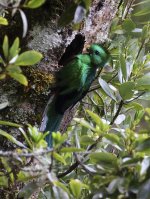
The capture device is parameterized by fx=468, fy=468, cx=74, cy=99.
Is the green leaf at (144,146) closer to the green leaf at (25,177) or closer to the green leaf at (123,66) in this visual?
the green leaf at (25,177)

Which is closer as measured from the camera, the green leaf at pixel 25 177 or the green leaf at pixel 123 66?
the green leaf at pixel 25 177

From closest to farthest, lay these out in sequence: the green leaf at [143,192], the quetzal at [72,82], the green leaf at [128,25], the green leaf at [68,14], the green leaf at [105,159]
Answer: the green leaf at [143,192]
the green leaf at [105,159]
the green leaf at [68,14]
the quetzal at [72,82]
the green leaf at [128,25]

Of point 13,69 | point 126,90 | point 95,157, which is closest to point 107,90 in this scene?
point 126,90

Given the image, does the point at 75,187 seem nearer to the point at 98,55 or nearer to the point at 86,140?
the point at 86,140

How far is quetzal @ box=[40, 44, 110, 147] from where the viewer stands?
5.67 ft

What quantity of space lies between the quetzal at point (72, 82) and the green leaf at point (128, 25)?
127 millimetres

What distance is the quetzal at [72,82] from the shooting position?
1728 millimetres

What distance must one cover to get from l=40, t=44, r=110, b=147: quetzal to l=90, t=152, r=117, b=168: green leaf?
1.55 ft

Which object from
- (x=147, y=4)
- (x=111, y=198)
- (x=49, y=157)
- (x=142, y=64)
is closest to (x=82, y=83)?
(x=142, y=64)

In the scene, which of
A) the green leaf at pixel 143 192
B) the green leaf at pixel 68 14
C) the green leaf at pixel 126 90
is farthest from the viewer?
the green leaf at pixel 126 90

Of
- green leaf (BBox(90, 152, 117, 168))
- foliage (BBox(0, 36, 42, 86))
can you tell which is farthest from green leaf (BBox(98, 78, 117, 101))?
foliage (BBox(0, 36, 42, 86))

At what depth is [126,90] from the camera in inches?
64.6

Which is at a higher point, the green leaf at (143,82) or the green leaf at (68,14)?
the green leaf at (68,14)

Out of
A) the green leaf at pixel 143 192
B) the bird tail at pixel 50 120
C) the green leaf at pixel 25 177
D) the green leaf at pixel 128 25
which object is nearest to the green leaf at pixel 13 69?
the green leaf at pixel 25 177
